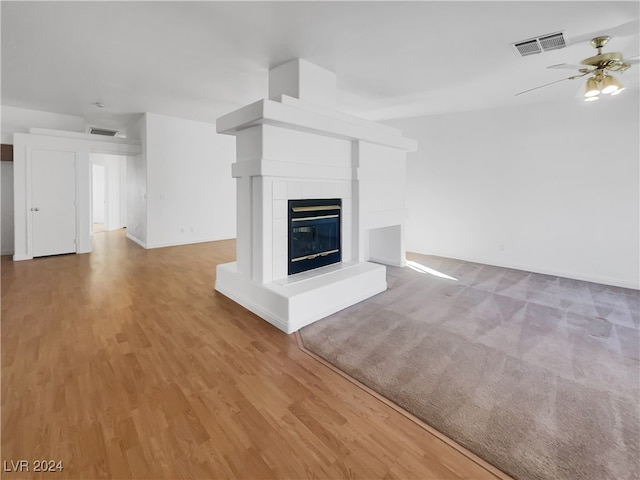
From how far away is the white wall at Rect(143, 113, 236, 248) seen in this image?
6.70 meters

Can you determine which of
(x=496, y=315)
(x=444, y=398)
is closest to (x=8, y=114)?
(x=444, y=398)

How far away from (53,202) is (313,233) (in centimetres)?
561

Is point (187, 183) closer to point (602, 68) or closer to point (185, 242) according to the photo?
point (185, 242)

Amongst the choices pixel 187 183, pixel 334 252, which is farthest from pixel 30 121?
pixel 334 252

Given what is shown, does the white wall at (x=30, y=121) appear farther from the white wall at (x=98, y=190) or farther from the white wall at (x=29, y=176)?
the white wall at (x=98, y=190)

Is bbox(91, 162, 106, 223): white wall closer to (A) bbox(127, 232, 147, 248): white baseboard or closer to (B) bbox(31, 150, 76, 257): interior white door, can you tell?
(A) bbox(127, 232, 147, 248): white baseboard

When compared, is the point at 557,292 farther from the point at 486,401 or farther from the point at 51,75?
the point at 51,75

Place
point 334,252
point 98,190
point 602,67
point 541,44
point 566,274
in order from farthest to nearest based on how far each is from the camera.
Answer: point 98,190 < point 566,274 < point 334,252 < point 541,44 < point 602,67

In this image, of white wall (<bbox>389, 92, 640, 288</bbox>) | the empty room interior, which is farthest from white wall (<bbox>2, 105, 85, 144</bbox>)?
white wall (<bbox>389, 92, 640, 288</bbox>)

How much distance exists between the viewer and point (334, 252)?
13.3ft

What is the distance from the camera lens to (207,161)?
768 cm

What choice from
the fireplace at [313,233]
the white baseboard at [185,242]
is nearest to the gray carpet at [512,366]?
the fireplace at [313,233]

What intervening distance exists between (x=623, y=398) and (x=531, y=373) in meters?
0.50

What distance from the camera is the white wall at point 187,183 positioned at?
6695mm
